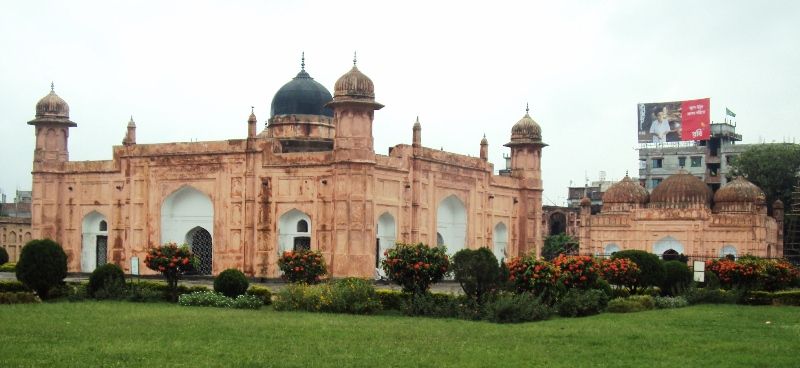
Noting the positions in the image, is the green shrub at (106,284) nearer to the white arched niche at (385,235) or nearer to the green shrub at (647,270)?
the white arched niche at (385,235)

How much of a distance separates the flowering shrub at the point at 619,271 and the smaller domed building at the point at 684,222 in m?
18.7

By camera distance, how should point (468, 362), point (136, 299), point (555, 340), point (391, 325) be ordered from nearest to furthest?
point (468, 362), point (555, 340), point (391, 325), point (136, 299)

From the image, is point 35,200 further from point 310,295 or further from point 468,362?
point 468,362

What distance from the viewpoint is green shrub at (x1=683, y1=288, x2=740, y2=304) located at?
26.0 m

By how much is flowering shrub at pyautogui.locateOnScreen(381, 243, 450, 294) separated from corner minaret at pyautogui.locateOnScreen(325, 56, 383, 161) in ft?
27.5

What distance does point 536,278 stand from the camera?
22469mm

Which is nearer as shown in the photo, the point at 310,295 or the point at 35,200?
the point at 310,295

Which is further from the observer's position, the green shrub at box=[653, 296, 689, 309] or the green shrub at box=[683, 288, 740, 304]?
the green shrub at box=[683, 288, 740, 304]

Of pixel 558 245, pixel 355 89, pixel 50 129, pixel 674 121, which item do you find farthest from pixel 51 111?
pixel 674 121

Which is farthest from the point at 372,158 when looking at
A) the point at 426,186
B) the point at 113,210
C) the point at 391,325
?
the point at 391,325

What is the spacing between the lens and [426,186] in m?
36.0

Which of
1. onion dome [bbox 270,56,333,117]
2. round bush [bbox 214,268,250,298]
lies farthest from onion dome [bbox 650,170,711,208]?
round bush [bbox 214,268,250,298]

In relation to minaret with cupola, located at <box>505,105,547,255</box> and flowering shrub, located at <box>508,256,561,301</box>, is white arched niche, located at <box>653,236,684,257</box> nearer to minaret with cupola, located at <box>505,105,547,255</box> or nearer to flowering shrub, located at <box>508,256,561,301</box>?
minaret with cupola, located at <box>505,105,547,255</box>

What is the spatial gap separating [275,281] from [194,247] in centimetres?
458
